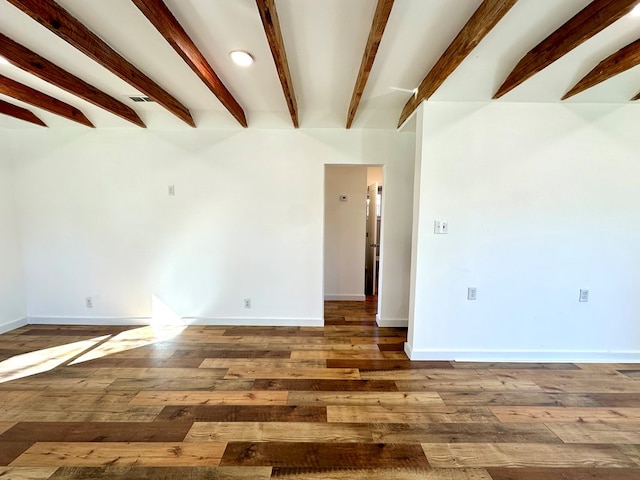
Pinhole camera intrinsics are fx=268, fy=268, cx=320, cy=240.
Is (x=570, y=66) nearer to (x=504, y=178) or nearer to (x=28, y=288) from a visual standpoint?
(x=504, y=178)

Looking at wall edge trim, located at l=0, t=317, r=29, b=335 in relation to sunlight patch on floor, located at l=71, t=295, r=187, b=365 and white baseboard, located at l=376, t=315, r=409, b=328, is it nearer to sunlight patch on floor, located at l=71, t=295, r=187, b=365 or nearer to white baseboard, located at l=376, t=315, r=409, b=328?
sunlight patch on floor, located at l=71, t=295, r=187, b=365

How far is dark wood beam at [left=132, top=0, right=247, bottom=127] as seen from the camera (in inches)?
54.7

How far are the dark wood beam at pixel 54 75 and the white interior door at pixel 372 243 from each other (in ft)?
12.0

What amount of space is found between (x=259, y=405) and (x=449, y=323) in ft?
5.91

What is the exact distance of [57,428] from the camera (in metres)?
1.69

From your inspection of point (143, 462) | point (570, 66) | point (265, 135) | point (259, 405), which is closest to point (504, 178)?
point (570, 66)

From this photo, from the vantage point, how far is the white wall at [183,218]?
3.12m

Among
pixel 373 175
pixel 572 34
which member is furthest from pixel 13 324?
pixel 572 34

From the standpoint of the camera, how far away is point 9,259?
311 centimetres

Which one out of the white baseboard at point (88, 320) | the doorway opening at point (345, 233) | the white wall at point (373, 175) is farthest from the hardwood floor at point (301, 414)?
the white wall at point (373, 175)

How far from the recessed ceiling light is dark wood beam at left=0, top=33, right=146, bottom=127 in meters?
1.39

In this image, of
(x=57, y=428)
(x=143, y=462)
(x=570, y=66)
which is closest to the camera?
(x=143, y=462)

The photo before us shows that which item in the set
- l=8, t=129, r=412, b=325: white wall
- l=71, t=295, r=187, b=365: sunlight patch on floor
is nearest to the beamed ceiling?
l=8, t=129, r=412, b=325: white wall

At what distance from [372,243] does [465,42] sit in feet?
11.5
